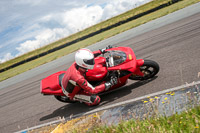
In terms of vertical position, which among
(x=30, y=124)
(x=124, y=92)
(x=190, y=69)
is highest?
(x=190, y=69)

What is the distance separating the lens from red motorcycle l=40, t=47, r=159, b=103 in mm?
5074

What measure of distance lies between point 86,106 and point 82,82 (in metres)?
1.16

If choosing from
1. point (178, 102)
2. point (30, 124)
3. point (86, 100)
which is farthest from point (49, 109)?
point (178, 102)

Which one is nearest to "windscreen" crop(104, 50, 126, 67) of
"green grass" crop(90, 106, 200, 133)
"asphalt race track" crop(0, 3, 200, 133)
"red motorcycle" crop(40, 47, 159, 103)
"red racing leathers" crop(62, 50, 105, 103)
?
"red motorcycle" crop(40, 47, 159, 103)

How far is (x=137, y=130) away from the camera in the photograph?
268cm

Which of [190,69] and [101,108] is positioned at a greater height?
[190,69]

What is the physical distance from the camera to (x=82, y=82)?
486 cm

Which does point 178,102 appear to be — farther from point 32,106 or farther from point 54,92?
point 32,106

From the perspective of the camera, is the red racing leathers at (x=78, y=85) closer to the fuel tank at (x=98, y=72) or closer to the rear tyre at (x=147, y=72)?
the fuel tank at (x=98, y=72)

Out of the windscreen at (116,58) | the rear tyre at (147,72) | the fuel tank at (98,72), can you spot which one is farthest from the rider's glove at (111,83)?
the rear tyre at (147,72)

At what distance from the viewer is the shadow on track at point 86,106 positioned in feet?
17.9

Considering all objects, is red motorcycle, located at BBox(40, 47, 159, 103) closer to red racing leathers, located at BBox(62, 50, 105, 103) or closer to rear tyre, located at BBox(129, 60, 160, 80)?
rear tyre, located at BBox(129, 60, 160, 80)

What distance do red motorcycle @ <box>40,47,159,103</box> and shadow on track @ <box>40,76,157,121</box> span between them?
0.27 m

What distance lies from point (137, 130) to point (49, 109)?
4313mm
